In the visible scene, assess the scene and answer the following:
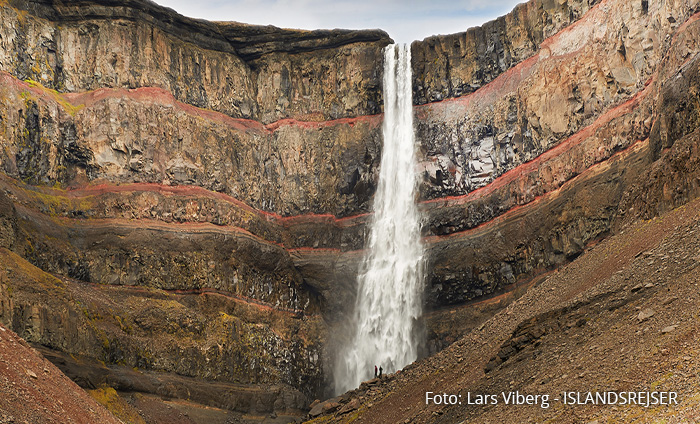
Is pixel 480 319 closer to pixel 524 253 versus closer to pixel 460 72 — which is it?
pixel 524 253

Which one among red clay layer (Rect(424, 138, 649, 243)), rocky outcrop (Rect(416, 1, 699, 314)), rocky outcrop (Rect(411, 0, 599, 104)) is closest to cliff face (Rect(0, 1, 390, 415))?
rocky outcrop (Rect(411, 0, 599, 104))

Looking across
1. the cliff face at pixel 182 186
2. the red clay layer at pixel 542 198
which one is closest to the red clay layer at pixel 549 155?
the red clay layer at pixel 542 198

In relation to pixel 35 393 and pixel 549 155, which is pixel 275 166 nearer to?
pixel 549 155

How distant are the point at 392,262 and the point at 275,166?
44.9 ft

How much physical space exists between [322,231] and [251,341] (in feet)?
40.9

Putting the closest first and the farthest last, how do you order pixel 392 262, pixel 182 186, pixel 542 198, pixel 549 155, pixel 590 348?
pixel 590 348 < pixel 542 198 < pixel 549 155 < pixel 182 186 < pixel 392 262

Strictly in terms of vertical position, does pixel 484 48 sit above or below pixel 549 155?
above

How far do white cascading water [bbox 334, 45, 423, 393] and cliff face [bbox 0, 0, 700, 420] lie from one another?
3.97 ft

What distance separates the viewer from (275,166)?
58969 mm

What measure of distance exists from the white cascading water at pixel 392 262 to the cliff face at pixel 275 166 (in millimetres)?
1211

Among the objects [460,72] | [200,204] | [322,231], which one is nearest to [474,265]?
[322,231]

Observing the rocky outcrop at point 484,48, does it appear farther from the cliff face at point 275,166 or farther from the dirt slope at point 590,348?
the dirt slope at point 590,348

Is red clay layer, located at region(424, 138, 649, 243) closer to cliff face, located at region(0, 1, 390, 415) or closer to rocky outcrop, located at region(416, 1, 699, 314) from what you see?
rocky outcrop, located at region(416, 1, 699, 314)

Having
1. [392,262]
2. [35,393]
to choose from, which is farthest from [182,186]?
[35,393]
